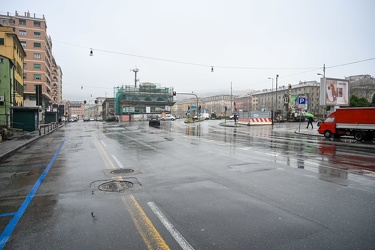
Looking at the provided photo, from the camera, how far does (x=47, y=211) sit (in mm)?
4754

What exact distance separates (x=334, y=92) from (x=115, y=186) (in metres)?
28.1

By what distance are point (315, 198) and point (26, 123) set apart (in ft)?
104

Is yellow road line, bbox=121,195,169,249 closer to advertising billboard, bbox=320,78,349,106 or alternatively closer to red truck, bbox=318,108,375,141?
red truck, bbox=318,108,375,141

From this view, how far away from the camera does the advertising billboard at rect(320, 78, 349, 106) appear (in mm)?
26070

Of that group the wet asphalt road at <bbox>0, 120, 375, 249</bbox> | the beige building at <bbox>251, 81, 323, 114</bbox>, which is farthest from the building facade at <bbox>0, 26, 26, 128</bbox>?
the beige building at <bbox>251, 81, 323, 114</bbox>

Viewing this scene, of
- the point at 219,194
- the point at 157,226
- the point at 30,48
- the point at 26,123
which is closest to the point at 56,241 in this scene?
the point at 157,226

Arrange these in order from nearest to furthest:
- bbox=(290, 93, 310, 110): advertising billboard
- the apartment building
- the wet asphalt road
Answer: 1. the wet asphalt road
2. bbox=(290, 93, 310, 110): advertising billboard
3. the apartment building

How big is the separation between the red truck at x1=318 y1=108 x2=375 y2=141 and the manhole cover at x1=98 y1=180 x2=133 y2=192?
17741 millimetres

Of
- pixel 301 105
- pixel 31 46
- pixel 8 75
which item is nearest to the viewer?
pixel 301 105

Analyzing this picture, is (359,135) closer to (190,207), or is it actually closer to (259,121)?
(190,207)

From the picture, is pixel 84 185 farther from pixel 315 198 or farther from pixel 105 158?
pixel 315 198

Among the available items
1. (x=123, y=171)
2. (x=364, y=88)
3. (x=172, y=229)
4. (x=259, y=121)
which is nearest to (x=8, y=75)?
(x=123, y=171)

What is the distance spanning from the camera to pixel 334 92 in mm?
26969

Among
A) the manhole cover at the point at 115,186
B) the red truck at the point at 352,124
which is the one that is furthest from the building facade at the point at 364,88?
the manhole cover at the point at 115,186
